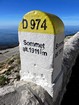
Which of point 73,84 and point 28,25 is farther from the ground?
point 28,25

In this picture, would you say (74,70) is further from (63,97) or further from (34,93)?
(34,93)

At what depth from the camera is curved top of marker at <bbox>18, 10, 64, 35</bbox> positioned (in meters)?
3.03

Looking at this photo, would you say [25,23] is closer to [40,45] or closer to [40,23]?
[40,23]

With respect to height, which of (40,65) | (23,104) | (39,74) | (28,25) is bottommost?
(23,104)

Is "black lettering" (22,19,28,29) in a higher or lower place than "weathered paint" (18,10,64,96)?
higher

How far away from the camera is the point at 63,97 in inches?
180

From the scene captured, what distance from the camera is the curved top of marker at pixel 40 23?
3.03 meters

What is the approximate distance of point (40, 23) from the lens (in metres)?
3.13

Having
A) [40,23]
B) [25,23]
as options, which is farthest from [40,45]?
[25,23]

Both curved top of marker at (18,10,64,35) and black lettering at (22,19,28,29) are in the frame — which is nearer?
curved top of marker at (18,10,64,35)

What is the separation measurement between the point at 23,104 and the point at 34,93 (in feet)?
1.49

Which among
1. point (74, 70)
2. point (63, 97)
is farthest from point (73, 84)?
point (74, 70)

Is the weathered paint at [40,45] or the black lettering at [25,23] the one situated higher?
the black lettering at [25,23]

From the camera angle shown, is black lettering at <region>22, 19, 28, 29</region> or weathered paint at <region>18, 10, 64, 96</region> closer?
weathered paint at <region>18, 10, 64, 96</region>
